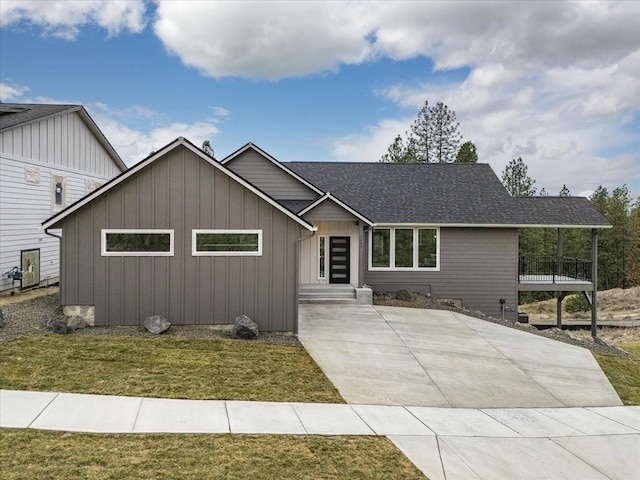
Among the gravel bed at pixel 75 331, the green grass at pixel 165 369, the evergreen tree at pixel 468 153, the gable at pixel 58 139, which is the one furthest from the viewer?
the evergreen tree at pixel 468 153

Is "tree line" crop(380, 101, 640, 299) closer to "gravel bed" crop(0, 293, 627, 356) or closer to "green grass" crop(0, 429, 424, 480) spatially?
"gravel bed" crop(0, 293, 627, 356)

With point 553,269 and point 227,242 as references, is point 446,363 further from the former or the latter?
point 553,269

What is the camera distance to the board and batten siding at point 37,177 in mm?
13320

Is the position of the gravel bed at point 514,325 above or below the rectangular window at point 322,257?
below

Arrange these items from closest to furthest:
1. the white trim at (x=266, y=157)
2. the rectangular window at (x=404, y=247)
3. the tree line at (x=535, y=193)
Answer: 1. the white trim at (x=266, y=157)
2. the rectangular window at (x=404, y=247)
3. the tree line at (x=535, y=193)

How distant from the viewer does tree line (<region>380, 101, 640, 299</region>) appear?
38312 mm

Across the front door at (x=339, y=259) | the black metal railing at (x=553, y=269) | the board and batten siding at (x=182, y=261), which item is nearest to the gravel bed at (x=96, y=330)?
the board and batten siding at (x=182, y=261)

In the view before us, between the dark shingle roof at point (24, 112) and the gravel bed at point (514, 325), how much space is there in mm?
13194

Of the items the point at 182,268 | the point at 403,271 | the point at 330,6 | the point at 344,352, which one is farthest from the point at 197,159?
the point at 403,271

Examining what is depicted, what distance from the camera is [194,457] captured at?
4609mm

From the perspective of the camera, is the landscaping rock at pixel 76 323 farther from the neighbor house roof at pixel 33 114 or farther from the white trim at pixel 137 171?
the neighbor house roof at pixel 33 114

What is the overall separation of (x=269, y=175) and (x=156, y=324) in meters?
8.81

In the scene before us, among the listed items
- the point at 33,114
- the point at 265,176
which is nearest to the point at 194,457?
the point at 265,176

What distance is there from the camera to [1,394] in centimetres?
613
